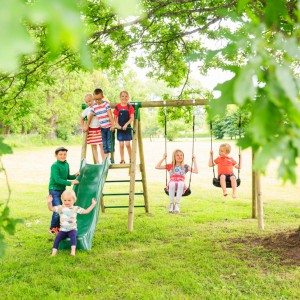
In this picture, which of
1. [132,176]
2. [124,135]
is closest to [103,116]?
[124,135]

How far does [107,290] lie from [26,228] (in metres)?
3.67

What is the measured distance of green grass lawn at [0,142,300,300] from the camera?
4.43 m

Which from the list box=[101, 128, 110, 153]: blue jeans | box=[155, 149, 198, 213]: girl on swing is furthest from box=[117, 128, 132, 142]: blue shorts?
box=[155, 149, 198, 213]: girl on swing

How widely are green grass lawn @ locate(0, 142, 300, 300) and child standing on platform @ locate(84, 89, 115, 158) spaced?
1.67m

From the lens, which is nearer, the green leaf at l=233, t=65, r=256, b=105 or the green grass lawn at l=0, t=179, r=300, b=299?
the green leaf at l=233, t=65, r=256, b=105

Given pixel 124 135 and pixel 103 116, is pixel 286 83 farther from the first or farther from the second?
pixel 124 135

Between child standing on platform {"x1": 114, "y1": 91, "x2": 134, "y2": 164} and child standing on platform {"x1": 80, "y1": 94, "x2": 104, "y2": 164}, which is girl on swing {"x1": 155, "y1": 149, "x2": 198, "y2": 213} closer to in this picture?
child standing on platform {"x1": 114, "y1": 91, "x2": 134, "y2": 164}

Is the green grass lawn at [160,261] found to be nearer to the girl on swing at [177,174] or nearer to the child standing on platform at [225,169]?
the girl on swing at [177,174]

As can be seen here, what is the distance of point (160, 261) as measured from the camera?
5.43 metres

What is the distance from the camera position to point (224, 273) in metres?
4.91

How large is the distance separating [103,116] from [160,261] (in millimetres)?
3148

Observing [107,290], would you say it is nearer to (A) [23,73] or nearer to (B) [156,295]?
(B) [156,295]

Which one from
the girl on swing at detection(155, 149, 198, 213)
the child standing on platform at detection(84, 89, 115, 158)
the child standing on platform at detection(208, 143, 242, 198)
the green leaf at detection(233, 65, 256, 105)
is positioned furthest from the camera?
the girl on swing at detection(155, 149, 198, 213)

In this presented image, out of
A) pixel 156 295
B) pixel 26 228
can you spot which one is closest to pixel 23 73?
pixel 26 228
